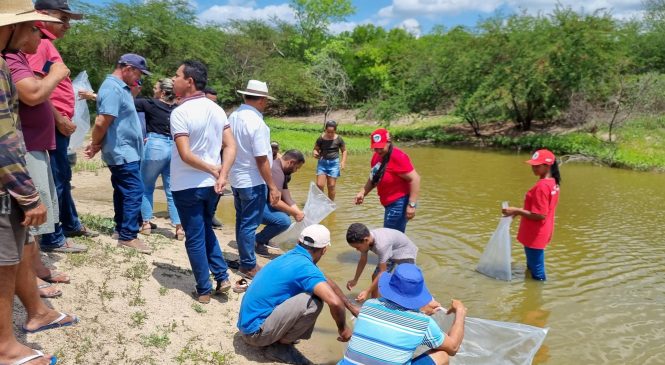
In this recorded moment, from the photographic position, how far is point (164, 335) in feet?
11.1

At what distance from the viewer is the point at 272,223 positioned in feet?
19.2

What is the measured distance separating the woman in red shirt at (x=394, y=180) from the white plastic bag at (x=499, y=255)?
1.02m

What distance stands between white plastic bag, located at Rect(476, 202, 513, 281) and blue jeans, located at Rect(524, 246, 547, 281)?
21cm

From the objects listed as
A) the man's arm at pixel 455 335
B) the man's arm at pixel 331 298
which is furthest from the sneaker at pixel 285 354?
the man's arm at pixel 455 335

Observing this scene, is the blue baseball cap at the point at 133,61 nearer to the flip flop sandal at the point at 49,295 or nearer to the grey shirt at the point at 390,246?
the flip flop sandal at the point at 49,295

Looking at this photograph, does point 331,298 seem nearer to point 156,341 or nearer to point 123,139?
point 156,341

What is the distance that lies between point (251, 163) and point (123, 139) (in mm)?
1277

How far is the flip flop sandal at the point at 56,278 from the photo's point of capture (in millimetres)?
3590

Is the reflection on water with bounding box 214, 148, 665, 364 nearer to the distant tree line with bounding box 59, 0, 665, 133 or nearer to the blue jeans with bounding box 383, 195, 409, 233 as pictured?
the blue jeans with bounding box 383, 195, 409, 233

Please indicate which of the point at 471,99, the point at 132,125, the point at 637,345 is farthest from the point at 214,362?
the point at 471,99

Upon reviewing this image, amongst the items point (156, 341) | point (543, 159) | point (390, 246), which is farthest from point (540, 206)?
point (156, 341)

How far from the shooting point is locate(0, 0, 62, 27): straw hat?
7.80 ft

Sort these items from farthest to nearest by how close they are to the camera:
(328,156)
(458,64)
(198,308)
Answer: (458,64) < (328,156) < (198,308)

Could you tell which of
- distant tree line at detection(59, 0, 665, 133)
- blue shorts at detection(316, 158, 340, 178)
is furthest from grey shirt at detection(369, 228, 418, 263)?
distant tree line at detection(59, 0, 665, 133)
